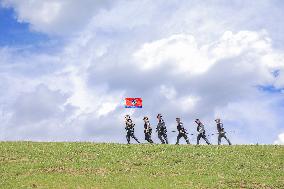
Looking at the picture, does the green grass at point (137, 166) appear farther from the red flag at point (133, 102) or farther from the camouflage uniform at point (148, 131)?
the red flag at point (133, 102)

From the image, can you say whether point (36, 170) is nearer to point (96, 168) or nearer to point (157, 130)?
point (96, 168)

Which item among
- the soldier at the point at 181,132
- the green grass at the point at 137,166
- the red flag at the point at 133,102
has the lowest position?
the green grass at the point at 137,166

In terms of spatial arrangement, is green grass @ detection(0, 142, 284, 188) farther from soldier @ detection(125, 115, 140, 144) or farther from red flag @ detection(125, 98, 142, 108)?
red flag @ detection(125, 98, 142, 108)

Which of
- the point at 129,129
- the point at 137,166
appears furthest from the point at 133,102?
the point at 137,166

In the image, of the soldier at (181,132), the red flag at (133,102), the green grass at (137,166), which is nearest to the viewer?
the green grass at (137,166)

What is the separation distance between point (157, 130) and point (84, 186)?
1603 cm

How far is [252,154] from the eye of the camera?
38844 mm

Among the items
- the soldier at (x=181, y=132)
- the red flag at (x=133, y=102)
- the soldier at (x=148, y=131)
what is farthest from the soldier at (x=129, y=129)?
the red flag at (x=133, y=102)

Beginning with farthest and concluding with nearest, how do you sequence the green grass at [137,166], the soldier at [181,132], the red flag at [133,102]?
the red flag at [133,102] → the soldier at [181,132] → the green grass at [137,166]

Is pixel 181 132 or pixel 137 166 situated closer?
pixel 137 166

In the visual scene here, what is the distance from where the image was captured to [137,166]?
115 ft

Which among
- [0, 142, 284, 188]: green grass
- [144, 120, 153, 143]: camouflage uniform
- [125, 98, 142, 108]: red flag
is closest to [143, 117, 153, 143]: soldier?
[144, 120, 153, 143]: camouflage uniform

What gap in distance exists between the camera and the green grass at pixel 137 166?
31.2 meters

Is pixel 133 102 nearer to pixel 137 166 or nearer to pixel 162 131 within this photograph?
pixel 162 131
